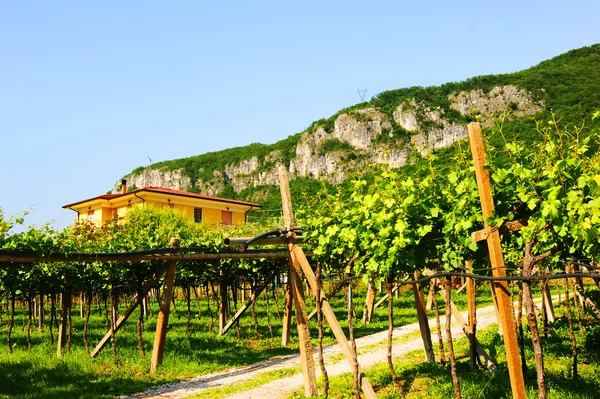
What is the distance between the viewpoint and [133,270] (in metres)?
13.6

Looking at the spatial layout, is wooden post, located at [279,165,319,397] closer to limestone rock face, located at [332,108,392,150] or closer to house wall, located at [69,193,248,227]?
house wall, located at [69,193,248,227]

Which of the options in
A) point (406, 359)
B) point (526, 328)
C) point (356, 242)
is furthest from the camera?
point (526, 328)

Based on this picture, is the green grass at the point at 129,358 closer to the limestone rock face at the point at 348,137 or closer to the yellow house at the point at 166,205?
the yellow house at the point at 166,205

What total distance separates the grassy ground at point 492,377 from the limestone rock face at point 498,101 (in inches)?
2360

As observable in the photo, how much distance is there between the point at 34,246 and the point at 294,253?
167 inches

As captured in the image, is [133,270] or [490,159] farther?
[133,270]

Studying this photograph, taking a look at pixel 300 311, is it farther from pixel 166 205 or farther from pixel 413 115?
pixel 413 115

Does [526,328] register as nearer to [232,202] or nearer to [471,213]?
[471,213]

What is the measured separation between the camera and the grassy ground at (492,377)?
6.91 metres

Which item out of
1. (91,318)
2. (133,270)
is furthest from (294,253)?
(91,318)

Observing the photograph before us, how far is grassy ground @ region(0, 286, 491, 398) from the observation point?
32.7 feet

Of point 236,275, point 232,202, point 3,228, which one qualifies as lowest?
point 236,275

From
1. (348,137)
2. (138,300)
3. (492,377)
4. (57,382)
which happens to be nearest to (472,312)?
(492,377)

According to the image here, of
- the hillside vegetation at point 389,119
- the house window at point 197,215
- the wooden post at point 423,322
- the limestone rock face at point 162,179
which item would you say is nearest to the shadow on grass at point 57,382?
the wooden post at point 423,322
